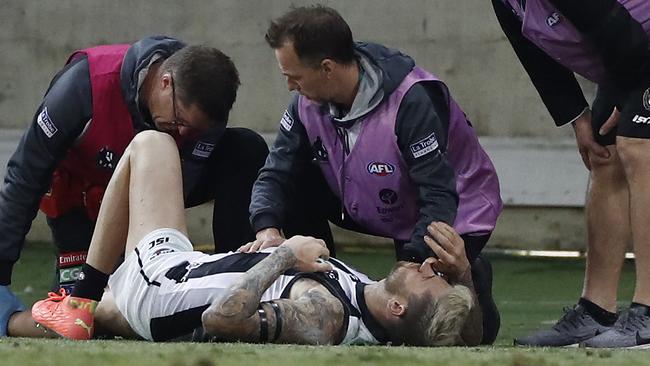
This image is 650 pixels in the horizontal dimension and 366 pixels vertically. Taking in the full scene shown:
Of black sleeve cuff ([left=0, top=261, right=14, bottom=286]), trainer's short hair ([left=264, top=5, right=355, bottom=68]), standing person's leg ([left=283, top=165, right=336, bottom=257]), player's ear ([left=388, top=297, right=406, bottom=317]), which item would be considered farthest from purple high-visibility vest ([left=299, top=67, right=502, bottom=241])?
black sleeve cuff ([left=0, top=261, right=14, bottom=286])

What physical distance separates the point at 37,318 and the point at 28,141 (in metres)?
0.62

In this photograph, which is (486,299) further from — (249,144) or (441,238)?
(249,144)

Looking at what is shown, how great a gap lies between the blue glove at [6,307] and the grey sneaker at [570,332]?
1543 millimetres

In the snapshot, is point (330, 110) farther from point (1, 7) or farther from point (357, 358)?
point (1, 7)

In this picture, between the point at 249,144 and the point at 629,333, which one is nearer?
the point at 629,333

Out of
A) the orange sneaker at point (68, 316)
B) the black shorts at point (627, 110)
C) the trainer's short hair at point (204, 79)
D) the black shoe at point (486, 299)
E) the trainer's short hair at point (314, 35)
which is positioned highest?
the trainer's short hair at point (314, 35)


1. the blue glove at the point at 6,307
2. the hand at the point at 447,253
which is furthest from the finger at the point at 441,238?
the blue glove at the point at 6,307

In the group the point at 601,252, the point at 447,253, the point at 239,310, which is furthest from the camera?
the point at 601,252

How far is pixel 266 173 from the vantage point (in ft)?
16.0

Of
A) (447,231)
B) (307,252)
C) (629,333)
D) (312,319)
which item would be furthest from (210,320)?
(629,333)

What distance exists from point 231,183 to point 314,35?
84 centimetres

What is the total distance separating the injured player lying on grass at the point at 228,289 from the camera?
156 inches

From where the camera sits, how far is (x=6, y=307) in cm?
483

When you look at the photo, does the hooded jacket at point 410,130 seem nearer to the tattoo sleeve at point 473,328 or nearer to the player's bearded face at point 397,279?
the player's bearded face at point 397,279
